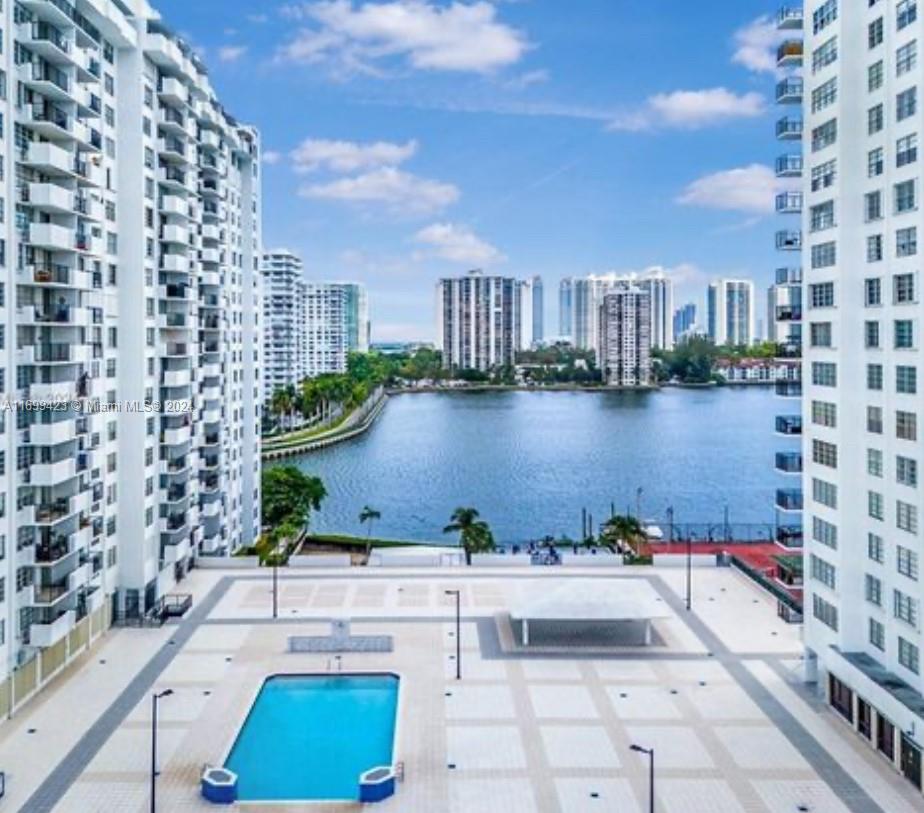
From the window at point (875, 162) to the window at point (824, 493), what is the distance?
8345mm

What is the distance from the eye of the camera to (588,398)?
6506 inches

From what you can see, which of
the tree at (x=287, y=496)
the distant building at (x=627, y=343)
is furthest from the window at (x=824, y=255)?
the distant building at (x=627, y=343)

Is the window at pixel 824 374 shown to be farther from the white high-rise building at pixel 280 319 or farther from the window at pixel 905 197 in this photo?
the white high-rise building at pixel 280 319

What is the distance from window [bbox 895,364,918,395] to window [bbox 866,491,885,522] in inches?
117

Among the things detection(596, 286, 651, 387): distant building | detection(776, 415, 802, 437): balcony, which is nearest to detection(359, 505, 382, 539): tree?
detection(776, 415, 802, 437): balcony

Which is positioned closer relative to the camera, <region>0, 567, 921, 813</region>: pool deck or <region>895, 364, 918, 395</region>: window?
<region>0, 567, 921, 813</region>: pool deck

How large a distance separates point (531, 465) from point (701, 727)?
63.0m

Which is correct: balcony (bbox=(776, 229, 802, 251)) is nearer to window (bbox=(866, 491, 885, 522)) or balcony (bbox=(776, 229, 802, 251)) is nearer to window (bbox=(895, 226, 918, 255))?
window (bbox=(895, 226, 918, 255))

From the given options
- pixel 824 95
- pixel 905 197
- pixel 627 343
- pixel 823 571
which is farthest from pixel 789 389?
pixel 627 343

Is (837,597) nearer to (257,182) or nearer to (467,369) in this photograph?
(257,182)

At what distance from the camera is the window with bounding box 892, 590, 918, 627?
22.8 meters

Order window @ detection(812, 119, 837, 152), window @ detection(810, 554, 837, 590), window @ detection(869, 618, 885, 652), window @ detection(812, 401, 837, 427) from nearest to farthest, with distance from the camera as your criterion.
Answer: window @ detection(869, 618, 885, 652)
window @ detection(812, 119, 837, 152)
window @ detection(812, 401, 837, 427)
window @ detection(810, 554, 837, 590)

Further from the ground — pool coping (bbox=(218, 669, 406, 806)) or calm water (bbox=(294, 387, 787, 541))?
calm water (bbox=(294, 387, 787, 541))

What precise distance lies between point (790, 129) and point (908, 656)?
15.8m
